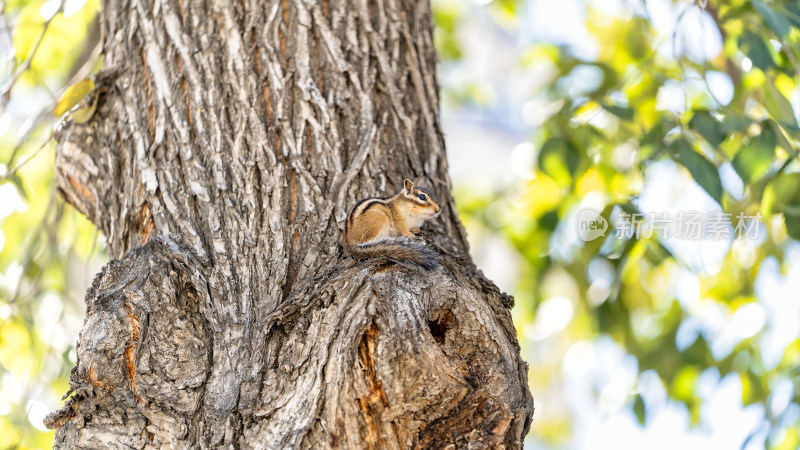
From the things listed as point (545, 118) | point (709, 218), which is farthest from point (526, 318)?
point (709, 218)

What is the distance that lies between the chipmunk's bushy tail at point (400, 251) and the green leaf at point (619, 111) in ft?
4.49

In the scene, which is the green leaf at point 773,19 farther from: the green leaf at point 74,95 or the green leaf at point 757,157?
the green leaf at point 74,95

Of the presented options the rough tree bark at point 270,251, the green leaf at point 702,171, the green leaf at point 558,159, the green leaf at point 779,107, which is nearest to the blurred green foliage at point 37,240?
the rough tree bark at point 270,251

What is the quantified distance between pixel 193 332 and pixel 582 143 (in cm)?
234

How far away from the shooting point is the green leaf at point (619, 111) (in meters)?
3.27

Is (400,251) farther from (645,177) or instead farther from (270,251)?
(645,177)

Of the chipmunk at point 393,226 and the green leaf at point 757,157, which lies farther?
the green leaf at point 757,157

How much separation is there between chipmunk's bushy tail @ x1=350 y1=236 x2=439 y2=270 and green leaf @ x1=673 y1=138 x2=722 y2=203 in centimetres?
106

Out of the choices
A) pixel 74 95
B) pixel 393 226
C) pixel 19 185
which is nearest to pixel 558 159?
pixel 393 226

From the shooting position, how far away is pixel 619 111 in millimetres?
3289

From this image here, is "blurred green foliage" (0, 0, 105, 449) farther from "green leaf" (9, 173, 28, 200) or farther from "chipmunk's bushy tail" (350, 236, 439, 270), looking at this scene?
"chipmunk's bushy tail" (350, 236, 439, 270)

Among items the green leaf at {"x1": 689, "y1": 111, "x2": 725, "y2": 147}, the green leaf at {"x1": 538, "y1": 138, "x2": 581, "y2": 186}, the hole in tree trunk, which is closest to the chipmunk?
the hole in tree trunk

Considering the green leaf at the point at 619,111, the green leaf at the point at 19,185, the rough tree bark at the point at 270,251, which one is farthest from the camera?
the green leaf at the point at 619,111

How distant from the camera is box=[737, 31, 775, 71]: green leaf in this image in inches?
109
